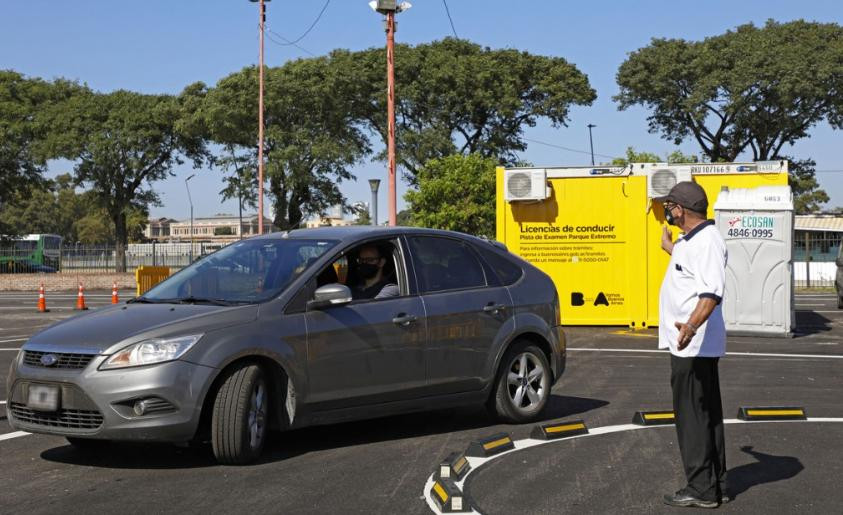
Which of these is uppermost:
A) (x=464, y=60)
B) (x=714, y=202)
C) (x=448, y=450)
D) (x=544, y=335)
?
(x=464, y=60)

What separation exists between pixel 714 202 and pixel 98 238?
10671 cm

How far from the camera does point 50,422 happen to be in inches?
268

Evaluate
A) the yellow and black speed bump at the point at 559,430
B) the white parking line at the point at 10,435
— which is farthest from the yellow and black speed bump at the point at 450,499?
the white parking line at the point at 10,435

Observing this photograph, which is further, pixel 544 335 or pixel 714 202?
pixel 714 202

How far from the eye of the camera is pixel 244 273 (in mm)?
7691

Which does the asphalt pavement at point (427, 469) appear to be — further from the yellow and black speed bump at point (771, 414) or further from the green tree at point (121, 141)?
the green tree at point (121, 141)

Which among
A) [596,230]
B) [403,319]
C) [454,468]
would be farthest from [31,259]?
[454,468]

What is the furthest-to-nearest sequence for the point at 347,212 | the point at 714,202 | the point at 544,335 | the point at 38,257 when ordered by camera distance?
the point at 347,212 → the point at 38,257 → the point at 714,202 → the point at 544,335

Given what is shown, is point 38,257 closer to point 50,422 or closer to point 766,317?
point 766,317

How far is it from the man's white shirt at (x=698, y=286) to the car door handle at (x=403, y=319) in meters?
2.46

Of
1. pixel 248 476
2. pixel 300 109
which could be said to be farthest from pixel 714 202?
pixel 300 109

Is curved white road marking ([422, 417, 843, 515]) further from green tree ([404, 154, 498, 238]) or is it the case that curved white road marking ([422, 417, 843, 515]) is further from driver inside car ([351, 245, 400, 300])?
green tree ([404, 154, 498, 238])

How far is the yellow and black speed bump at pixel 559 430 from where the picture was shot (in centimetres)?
783

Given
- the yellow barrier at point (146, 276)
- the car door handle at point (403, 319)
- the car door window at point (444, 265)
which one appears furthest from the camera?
the yellow barrier at point (146, 276)
